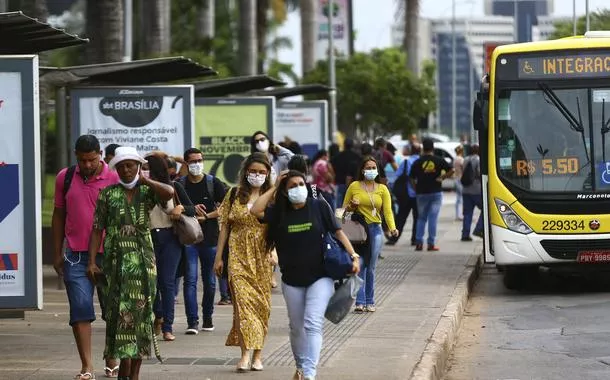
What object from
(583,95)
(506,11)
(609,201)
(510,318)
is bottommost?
(510,318)

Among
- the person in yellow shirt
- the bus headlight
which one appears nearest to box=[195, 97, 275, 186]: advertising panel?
the bus headlight

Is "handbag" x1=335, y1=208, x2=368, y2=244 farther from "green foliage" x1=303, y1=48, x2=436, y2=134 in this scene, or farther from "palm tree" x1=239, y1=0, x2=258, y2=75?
"green foliage" x1=303, y1=48, x2=436, y2=134

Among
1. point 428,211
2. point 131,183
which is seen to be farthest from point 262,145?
point 428,211

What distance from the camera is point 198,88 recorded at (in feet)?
71.8

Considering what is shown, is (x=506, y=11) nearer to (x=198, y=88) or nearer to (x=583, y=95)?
(x=198, y=88)

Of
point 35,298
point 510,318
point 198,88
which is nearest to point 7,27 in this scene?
point 35,298

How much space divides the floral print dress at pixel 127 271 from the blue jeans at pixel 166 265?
121 inches

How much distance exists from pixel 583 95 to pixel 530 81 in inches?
26.1

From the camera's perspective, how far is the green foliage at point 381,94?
5559 centimetres

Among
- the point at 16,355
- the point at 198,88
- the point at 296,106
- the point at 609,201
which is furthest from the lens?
the point at 296,106

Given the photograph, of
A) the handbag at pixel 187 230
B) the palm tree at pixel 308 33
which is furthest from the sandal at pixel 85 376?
the palm tree at pixel 308 33

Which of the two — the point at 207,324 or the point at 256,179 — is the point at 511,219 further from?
the point at 256,179

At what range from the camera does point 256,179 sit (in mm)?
11125

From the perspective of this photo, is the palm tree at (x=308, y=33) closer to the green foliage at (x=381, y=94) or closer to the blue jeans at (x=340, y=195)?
the green foliage at (x=381, y=94)
